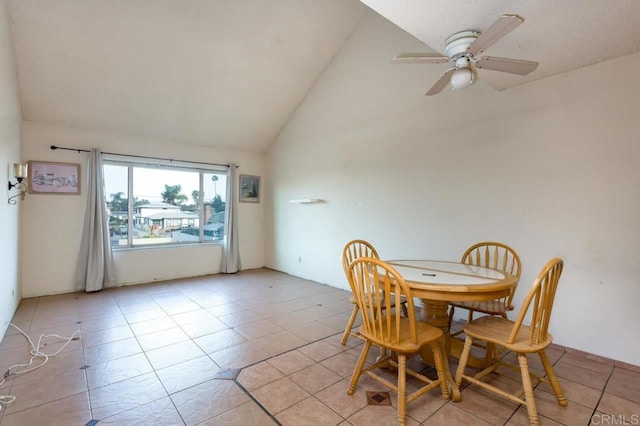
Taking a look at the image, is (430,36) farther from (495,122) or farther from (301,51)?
(301,51)

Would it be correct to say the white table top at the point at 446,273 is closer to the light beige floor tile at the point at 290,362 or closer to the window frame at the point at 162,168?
the light beige floor tile at the point at 290,362

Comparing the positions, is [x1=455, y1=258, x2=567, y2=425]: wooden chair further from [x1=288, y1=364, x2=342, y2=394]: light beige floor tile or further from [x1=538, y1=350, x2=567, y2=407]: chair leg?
[x1=288, y1=364, x2=342, y2=394]: light beige floor tile

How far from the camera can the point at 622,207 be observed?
2.44m

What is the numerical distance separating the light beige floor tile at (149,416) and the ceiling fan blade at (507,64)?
2924 mm

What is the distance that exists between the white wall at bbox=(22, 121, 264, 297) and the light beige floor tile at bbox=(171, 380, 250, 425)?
3669mm

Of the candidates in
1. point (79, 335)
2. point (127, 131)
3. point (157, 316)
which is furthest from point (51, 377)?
point (127, 131)

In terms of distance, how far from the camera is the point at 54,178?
14.3ft

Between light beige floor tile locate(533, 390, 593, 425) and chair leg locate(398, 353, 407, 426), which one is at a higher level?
chair leg locate(398, 353, 407, 426)

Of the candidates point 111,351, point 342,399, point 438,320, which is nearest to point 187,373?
point 111,351

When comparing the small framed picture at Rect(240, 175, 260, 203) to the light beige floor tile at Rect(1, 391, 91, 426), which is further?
the small framed picture at Rect(240, 175, 260, 203)

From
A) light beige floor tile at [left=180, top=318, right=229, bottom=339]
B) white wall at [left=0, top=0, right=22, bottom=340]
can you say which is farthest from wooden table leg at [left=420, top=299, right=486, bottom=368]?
white wall at [left=0, top=0, right=22, bottom=340]

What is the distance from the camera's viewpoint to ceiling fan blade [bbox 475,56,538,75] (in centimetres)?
193

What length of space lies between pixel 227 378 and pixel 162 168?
168 inches

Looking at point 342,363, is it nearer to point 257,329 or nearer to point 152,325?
point 257,329
